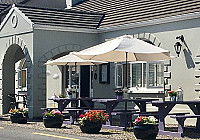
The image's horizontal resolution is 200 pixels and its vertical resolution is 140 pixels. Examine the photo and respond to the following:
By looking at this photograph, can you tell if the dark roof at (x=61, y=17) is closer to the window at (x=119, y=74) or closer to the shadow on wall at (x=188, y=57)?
the window at (x=119, y=74)

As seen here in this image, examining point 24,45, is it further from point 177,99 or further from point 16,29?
point 177,99

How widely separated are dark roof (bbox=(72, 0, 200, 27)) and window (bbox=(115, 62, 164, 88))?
1688 millimetres

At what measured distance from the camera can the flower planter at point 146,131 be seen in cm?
1311

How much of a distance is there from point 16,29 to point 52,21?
1.83 meters

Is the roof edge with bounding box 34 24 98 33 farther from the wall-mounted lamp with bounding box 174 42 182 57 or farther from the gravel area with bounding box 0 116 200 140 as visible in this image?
the wall-mounted lamp with bounding box 174 42 182 57

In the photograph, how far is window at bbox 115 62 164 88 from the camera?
733 inches

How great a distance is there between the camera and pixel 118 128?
50.2 feet

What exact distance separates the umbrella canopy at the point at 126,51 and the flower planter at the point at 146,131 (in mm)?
2595

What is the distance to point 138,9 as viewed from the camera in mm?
20078

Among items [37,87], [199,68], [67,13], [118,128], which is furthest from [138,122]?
[67,13]

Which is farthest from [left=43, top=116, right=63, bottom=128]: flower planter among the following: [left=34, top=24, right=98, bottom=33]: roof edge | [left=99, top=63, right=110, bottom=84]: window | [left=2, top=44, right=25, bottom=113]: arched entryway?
[left=2, top=44, right=25, bottom=113]: arched entryway

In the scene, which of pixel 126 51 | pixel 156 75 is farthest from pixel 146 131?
pixel 156 75

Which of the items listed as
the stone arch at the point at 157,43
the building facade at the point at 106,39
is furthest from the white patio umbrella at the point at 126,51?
the stone arch at the point at 157,43

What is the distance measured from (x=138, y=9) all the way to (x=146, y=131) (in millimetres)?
8001
